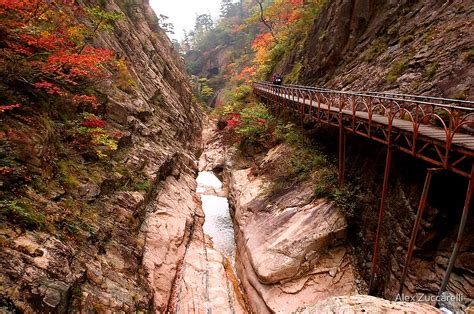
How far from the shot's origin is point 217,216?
19984 millimetres

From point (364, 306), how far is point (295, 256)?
4917mm

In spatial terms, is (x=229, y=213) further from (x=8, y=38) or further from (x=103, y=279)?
(x=8, y=38)

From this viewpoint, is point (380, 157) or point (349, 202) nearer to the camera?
point (380, 157)

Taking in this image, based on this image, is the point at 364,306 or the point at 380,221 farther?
the point at 380,221

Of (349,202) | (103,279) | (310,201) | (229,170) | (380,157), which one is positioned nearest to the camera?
(103,279)

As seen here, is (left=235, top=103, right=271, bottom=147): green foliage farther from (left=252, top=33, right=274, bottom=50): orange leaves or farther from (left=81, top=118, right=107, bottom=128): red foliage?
(left=252, top=33, right=274, bottom=50): orange leaves

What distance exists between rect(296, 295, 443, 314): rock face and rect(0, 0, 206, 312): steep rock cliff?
5.60m

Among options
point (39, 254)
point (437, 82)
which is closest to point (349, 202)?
point (437, 82)

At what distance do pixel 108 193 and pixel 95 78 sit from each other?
6.65 meters

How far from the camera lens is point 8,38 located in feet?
32.5

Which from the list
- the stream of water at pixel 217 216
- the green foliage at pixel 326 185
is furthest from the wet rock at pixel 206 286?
the green foliage at pixel 326 185

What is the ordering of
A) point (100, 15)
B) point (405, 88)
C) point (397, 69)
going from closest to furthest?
point (405, 88), point (397, 69), point (100, 15)

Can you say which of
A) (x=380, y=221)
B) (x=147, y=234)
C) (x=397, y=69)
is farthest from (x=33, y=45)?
(x=397, y=69)

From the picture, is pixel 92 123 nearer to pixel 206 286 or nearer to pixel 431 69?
pixel 206 286
